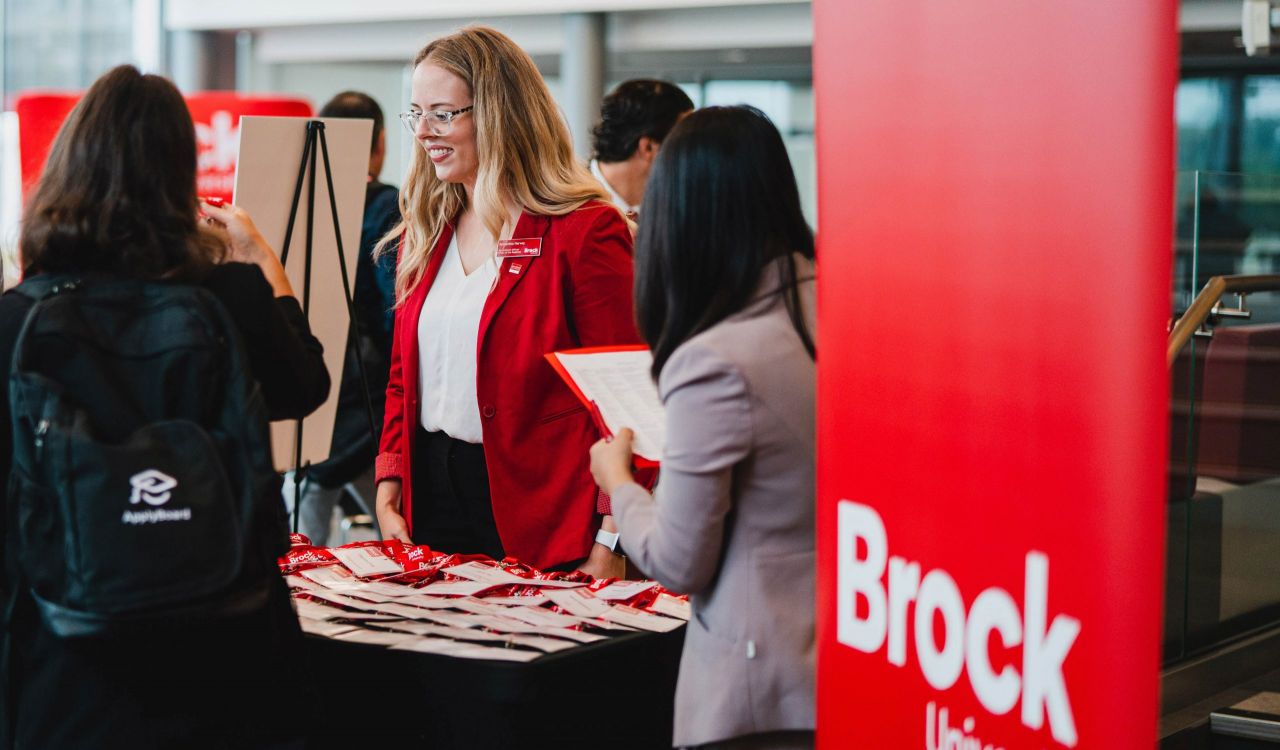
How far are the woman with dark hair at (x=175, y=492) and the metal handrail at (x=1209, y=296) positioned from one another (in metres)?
2.75

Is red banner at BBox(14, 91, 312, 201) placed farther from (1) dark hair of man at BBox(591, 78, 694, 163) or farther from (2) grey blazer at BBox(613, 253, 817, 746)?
(2) grey blazer at BBox(613, 253, 817, 746)

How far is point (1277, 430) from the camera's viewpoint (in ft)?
14.4

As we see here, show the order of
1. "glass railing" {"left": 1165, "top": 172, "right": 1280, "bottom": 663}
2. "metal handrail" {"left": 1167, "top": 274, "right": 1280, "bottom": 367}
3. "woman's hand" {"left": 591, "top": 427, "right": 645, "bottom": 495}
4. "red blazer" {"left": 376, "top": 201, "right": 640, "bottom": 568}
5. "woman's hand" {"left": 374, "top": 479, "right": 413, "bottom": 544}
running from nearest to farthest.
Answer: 1. "woman's hand" {"left": 591, "top": 427, "right": 645, "bottom": 495}
2. "red blazer" {"left": 376, "top": 201, "right": 640, "bottom": 568}
3. "woman's hand" {"left": 374, "top": 479, "right": 413, "bottom": 544}
4. "metal handrail" {"left": 1167, "top": 274, "right": 1280, "bottom": 367}
5. "glass railing" {"left": 1165, "top": 172, "right": 1280, "bottom": 663}

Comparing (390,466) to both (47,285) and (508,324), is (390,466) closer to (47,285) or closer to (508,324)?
(508,324)

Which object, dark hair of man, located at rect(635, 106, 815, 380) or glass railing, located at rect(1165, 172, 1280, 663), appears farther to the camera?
glass railing, located at rect(1165, 172, 1280, 663)

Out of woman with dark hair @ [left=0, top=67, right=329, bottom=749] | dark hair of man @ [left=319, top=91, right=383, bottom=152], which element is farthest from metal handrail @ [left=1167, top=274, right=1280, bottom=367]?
woman with dark hair @ [left=0, top=67, right=329, bottom=749]

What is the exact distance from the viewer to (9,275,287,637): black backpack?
1672mm

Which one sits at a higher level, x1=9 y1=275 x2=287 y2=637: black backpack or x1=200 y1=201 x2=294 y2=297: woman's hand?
x1=200 y1=201 x2=294 y2=297: woman's hand

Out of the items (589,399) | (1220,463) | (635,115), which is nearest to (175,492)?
(589,399)

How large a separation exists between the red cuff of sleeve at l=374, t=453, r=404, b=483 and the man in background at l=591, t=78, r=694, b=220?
1.33 m

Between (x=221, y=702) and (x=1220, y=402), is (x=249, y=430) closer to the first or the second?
(x=221, y=702)

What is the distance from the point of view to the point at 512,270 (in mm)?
2574

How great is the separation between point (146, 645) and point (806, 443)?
851 mm

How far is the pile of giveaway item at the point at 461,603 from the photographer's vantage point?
81.7 inches
